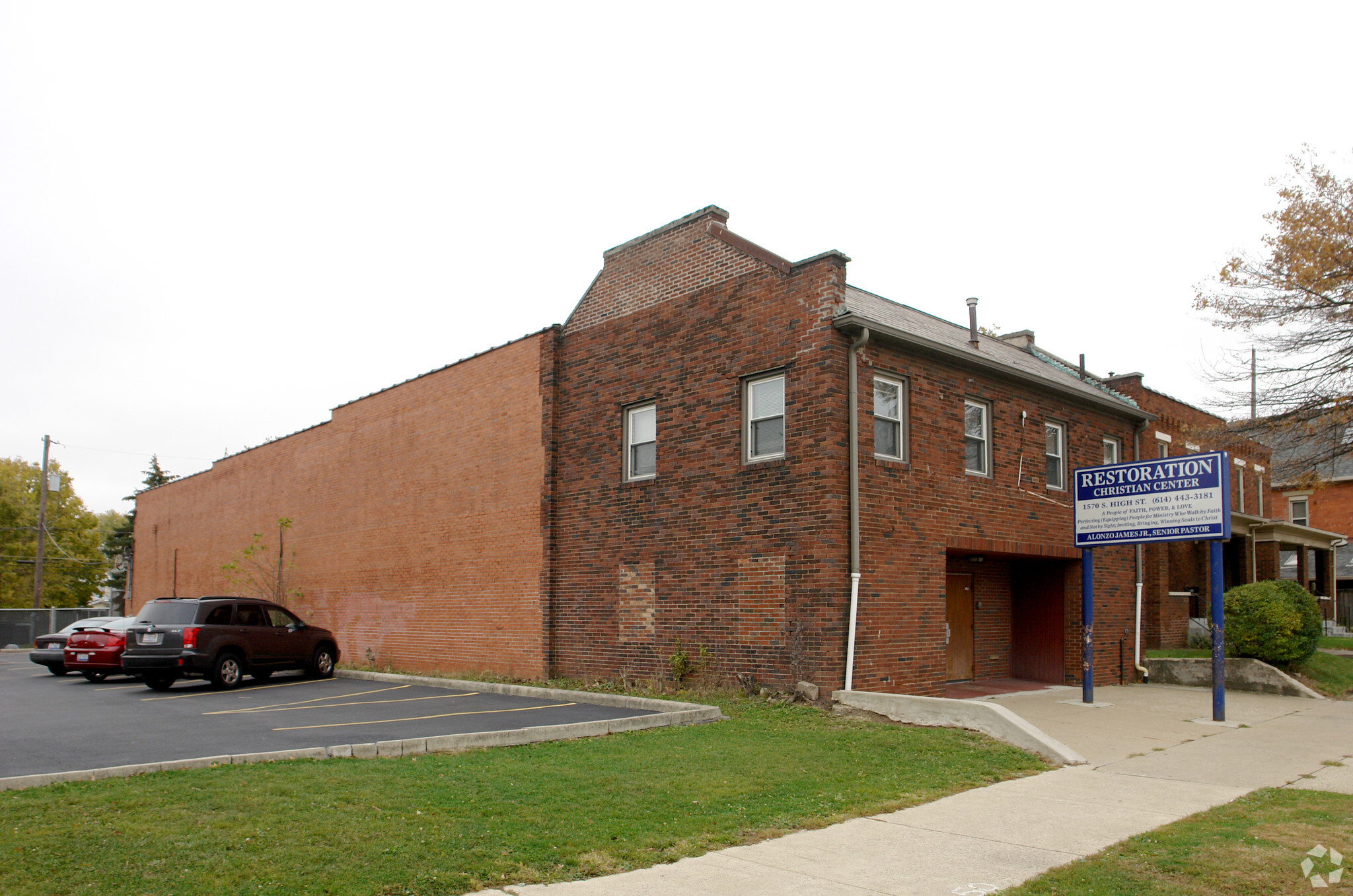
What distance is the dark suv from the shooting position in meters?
17.0

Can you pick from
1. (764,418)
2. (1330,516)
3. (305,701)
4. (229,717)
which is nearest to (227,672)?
(305,701)

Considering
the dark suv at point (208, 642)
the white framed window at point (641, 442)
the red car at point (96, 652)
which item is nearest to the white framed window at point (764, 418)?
the white framed window at point (641, 442)

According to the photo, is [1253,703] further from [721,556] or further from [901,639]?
[721,556]

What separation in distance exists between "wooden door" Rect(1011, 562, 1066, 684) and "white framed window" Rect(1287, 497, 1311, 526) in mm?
27166

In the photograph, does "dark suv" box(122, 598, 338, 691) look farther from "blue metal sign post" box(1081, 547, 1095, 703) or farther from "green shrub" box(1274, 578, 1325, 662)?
"green shrub" box(1274, 578, 1325, 662)

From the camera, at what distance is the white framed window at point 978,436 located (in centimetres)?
1631

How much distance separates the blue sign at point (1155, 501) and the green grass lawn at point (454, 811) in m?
5.27

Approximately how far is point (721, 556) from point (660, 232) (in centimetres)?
580

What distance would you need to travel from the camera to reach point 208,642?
17156mm

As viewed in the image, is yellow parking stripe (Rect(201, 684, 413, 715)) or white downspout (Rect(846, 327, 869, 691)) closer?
white downspout (Rect(846, 327, 869, 691))

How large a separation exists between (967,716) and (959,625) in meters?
5.86

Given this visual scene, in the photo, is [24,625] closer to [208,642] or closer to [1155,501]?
[208,642]

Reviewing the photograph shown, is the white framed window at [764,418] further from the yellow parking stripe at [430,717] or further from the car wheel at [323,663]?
the car wheel at [323,663]

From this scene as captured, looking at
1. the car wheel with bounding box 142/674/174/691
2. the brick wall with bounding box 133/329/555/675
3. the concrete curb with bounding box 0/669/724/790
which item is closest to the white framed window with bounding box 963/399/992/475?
the concrete curb with bounding box 0/669/724/790
